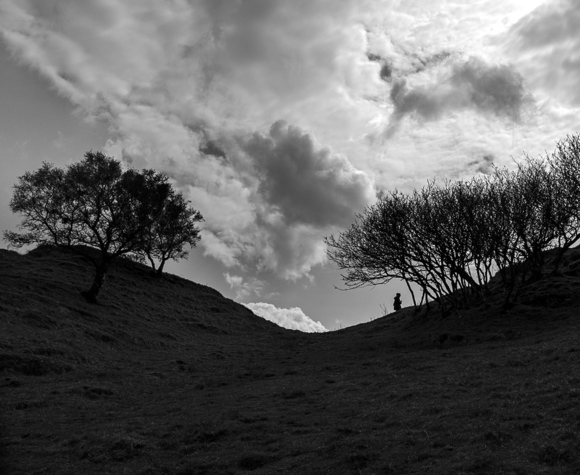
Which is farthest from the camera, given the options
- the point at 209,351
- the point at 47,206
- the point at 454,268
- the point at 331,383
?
the point at 47,206

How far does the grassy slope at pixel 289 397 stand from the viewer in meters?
12.0

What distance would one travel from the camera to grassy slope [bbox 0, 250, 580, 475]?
12.0 m

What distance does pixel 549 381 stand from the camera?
16.3 meters

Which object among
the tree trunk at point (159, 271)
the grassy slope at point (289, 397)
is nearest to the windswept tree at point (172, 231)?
the tree trunk at point (159, 271)

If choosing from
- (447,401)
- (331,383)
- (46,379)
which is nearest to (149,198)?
(46,379)

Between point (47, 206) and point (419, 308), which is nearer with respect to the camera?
point (47, 206)

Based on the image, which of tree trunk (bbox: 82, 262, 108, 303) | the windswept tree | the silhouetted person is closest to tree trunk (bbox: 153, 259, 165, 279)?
the windswept tree

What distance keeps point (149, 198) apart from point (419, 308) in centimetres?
3891

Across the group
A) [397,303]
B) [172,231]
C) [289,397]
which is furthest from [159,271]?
[289,397]

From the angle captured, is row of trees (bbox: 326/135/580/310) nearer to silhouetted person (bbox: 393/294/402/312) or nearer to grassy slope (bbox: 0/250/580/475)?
grassy slope (bbox: 0/250/580/475)

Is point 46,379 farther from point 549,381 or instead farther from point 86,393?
point 549,381

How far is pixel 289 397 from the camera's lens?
2102cm

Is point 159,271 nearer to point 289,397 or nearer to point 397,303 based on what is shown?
point 397,303

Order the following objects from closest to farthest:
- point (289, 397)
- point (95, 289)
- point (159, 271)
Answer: point (289, 397) → point (95, 289) → point (159, 271)
